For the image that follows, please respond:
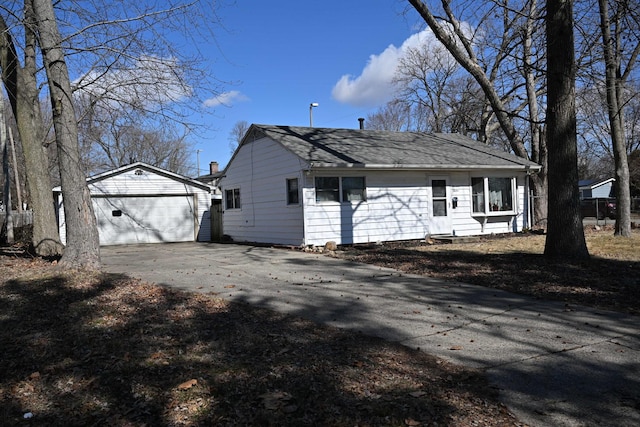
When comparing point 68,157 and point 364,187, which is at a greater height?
point 68,157

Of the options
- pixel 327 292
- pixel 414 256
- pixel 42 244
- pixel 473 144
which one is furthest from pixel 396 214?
pixel 42 244

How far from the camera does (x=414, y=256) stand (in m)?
12.2

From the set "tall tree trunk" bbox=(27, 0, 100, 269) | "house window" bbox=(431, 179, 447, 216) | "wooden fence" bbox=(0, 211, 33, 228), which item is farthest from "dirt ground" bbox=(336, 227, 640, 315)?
"wooden fence" bbox=(0, 211, 33, 228)

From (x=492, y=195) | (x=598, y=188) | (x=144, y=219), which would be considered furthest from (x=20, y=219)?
(x=598, y=188)

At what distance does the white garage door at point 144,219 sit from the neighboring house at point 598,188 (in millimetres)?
45604

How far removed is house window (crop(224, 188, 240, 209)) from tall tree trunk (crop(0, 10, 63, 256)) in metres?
8.14

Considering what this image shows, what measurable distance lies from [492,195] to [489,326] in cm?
1315

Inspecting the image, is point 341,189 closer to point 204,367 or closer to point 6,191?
point 204,367

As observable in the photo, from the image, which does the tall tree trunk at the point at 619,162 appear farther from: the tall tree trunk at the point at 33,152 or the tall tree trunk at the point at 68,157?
the tall tree trunk at the point at 33,152

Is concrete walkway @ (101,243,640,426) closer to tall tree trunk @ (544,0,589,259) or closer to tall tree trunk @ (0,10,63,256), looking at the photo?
tall tree trunk @ (0,10,63,256)

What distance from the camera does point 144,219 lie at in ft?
69.0

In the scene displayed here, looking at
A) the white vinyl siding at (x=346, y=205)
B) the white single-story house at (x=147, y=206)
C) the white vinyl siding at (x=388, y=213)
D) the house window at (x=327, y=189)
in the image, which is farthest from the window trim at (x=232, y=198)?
the white vinyl siding at (x=388, y=213)

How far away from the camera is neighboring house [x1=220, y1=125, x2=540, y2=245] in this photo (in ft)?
49.3

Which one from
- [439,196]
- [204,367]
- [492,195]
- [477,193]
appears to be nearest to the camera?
[204,367]
